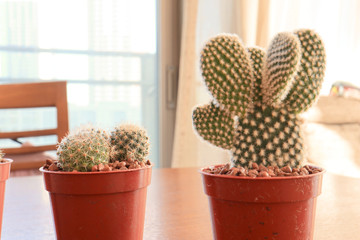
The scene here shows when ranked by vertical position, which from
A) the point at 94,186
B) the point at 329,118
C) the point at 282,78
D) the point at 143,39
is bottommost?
the point at 329,118

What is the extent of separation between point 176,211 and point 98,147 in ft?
1.16

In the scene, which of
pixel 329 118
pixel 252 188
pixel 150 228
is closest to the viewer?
pixel 252 188

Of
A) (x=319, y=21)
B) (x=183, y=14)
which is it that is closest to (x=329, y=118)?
(x=319, y=21)

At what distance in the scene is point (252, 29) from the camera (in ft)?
9.68

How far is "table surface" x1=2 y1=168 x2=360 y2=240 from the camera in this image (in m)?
0.68

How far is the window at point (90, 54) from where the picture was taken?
3.33 metres

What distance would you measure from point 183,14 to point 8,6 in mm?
1387

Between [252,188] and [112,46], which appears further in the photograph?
[112,46]

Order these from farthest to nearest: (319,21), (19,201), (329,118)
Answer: (319,21) < (329,118) < (19,201)

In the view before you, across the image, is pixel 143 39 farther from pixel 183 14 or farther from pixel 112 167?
pixel 112 167

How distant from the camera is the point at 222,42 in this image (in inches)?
19.7

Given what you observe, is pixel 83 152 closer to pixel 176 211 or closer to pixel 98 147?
pixel 98 147

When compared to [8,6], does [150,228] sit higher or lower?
lower

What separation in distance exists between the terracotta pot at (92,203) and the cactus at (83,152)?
20 millimetres
